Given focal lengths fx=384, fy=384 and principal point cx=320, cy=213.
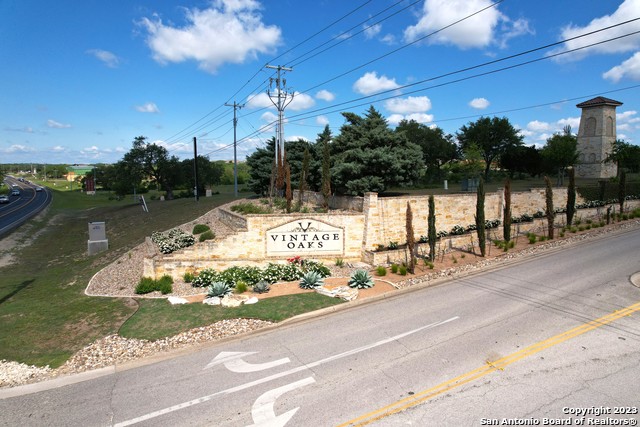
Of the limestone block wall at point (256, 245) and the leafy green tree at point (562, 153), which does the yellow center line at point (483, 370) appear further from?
the leafy green tree at point (562, 153)

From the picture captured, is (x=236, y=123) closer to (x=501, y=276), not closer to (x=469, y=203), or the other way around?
(x=469, y=203)

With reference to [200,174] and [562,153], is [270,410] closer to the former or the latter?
[562,153]

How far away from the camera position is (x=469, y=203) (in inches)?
925

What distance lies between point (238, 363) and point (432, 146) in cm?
5608

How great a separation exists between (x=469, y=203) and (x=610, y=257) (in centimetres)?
772

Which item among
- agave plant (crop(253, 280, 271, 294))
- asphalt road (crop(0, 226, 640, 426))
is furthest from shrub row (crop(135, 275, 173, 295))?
asphalt road (crop(0, 226, 640, 426))

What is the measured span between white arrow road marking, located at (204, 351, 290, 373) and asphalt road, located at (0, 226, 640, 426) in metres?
0.05

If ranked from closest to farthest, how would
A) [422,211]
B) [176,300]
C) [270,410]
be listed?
[270,410] < [176,300] < [422,211]

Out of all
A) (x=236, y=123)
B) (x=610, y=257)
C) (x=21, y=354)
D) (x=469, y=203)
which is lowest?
(x=21, y=354)

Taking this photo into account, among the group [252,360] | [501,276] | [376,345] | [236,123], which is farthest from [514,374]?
[236,123]

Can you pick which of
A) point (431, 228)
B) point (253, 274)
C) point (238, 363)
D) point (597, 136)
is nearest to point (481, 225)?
point (431, 228)

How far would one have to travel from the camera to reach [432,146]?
6006cm

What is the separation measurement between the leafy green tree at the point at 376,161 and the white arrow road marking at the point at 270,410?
16615mm

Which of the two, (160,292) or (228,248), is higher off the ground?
(228,248)
